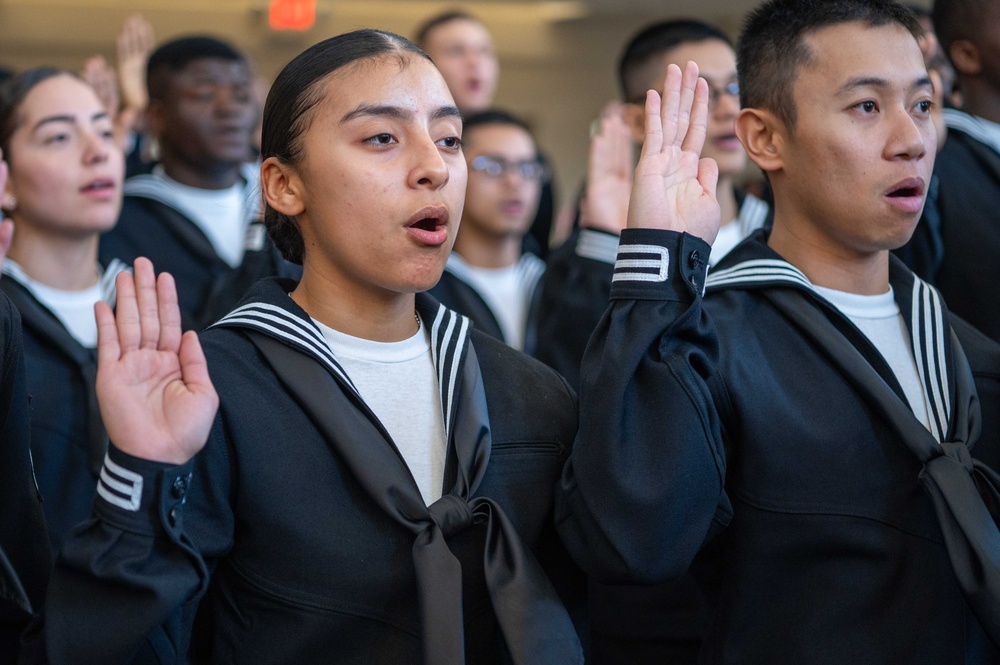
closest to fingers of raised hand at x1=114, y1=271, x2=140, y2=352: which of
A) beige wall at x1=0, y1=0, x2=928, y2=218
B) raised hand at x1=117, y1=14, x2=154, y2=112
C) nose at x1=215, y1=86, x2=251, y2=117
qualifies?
nose at x1=215, y1=86, x2=251, y2=117

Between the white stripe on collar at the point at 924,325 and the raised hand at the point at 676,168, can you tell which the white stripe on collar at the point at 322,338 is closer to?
the raised hand at the point at 676,168

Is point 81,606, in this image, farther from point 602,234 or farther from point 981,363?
point 602,234

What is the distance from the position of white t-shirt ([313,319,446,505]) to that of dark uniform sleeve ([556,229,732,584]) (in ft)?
0.70

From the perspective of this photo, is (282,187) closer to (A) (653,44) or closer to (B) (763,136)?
(B) (763,136)

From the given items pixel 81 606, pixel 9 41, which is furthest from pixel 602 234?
pixel 9 41

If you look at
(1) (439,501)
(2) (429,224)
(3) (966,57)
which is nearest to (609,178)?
(3) (966,57)

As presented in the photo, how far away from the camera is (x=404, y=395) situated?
1.69m

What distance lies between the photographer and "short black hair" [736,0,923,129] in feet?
6.36

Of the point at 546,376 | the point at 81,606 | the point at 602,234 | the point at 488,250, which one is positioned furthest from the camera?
the point at 488,250

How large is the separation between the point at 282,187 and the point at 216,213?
2005 millimetres

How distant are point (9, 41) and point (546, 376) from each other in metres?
7.71

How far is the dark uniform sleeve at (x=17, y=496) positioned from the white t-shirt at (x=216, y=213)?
181 centimetres

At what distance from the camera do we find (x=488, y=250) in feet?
12.3

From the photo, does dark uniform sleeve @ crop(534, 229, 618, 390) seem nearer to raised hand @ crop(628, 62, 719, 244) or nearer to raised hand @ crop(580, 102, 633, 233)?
raised hand @ crop(580, 102, 633, 233)
